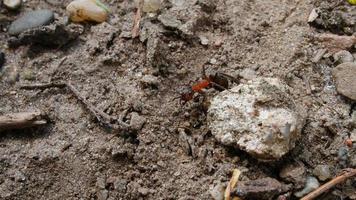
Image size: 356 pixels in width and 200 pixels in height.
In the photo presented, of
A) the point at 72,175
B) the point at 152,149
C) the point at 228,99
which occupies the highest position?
the point at 228,99

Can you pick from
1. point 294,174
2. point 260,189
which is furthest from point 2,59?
point 294,174

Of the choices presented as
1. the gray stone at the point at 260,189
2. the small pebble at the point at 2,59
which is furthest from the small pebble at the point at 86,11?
the gray stone at the point at 260,189

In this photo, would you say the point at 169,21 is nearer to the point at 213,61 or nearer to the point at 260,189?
the point at 213,61

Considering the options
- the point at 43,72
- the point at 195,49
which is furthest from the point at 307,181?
the point at 43,72

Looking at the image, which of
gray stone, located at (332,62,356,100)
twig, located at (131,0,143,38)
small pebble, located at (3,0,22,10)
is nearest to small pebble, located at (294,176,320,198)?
gray stone, located at (332,62,356,100)

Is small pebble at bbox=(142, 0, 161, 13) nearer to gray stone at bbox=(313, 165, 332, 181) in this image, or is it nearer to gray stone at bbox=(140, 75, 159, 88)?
gray stone at bbox=(140, 75, 159, 88)

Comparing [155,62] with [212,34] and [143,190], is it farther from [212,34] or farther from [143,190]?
[143,190]
